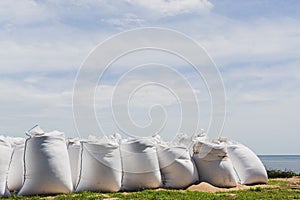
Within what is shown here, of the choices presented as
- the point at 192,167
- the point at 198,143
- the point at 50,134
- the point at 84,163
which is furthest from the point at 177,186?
the point at 50,134

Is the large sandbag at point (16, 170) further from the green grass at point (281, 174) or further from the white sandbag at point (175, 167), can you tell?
the green grass at point (281, 174)

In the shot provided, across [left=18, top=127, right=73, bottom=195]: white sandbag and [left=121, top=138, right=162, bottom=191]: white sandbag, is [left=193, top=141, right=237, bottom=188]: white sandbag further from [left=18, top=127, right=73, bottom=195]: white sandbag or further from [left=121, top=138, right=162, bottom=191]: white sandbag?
[left=18, top=127, right=73, bottom=195]: white sandbag

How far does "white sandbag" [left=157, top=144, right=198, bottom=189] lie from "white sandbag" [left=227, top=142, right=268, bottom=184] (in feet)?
5.57

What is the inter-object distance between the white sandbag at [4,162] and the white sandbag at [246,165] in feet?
17.5

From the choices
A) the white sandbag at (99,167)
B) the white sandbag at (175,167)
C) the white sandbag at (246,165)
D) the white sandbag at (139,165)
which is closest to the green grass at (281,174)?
the white sandbag at (246,165)

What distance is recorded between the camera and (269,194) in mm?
9219

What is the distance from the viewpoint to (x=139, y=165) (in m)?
9.56

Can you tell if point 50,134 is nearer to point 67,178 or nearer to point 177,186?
point 67,178

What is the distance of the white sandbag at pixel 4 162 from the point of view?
28.0 ft

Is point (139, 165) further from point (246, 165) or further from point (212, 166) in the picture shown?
point (246, 165)

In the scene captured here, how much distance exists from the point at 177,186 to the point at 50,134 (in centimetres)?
279

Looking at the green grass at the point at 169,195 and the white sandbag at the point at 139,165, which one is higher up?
the white sandbag at the point at 139,165

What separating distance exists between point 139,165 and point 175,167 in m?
0.84

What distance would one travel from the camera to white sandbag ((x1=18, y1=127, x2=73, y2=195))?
336 inches
